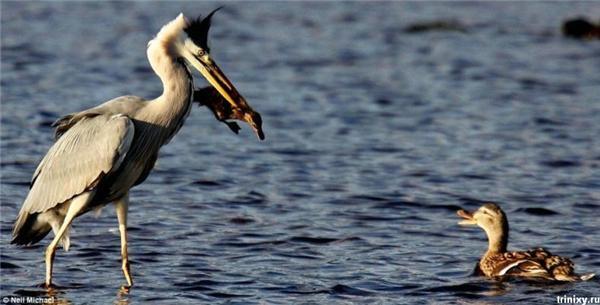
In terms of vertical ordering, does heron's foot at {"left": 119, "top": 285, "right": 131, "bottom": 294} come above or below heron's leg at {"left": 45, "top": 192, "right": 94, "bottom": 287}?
below

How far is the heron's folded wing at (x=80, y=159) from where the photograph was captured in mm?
9875

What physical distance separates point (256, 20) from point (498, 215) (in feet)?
57.6

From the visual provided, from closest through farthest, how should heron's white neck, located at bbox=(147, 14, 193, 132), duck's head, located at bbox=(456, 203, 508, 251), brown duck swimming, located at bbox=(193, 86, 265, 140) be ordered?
1. heron's white neck, located at bbox=(147, 14, 193, 132)
2. brown duck swimming, located at bbox=(193, 86, 265, 140)
3. duck's head, located at bbox=(456, 203, 508, 251)

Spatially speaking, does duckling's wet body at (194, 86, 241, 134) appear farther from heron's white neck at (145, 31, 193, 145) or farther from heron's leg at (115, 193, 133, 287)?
heron's leg at (115, 193, 133, 287)

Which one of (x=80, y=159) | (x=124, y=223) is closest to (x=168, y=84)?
(x=80, y=159)

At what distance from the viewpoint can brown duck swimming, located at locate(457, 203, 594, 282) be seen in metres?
10.4

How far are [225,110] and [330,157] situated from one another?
5674 mm

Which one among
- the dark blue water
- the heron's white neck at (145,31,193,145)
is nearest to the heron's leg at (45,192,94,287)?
the dark blue water

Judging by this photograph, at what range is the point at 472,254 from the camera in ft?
39.2

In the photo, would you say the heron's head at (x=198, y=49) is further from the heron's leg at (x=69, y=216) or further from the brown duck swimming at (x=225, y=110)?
the heron's leg at (x=69, y=216)

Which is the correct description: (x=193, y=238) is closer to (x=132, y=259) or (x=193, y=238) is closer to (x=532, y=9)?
(x=132, y=259)

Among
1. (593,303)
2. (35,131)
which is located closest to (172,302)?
(593,303)

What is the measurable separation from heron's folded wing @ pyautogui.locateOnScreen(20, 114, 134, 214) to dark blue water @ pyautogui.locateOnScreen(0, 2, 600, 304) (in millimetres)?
717

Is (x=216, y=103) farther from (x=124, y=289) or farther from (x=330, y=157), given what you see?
(x=330, y=157)
